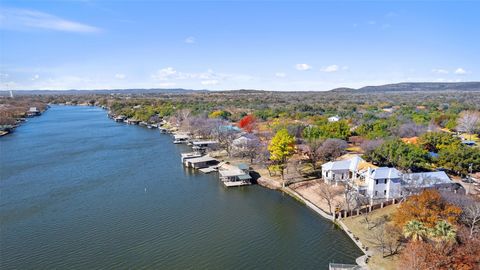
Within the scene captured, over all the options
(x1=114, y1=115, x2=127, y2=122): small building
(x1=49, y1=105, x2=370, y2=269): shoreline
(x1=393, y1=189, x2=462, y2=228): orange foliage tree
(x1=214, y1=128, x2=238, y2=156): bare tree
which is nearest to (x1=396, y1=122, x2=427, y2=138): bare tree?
(x1=214, y1=128, x2=238, y2=156): bare tree

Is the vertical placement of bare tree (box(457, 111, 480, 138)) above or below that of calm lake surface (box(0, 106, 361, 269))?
above

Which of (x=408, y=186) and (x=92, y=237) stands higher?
(x=408, y=186)

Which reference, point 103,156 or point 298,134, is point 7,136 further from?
point 298,134

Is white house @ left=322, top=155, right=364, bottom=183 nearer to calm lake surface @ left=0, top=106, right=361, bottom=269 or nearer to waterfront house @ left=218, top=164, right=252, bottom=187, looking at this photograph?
calm lake surface @ left=0, top=106, right=361, bottom=269

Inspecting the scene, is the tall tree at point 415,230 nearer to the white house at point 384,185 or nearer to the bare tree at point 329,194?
the bare tree at point 329,194

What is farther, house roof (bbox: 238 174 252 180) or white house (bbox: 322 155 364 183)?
house roof (bbox: 238 174 252 180)

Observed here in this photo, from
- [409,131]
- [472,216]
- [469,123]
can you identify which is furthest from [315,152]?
[469,123]

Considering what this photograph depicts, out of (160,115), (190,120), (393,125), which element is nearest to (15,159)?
(190,120)

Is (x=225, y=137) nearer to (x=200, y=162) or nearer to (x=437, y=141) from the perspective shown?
(x=200, y=162)

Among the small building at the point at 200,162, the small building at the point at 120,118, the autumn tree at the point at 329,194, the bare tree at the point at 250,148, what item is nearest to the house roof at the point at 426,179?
the autumn tree at the point at 329,194
